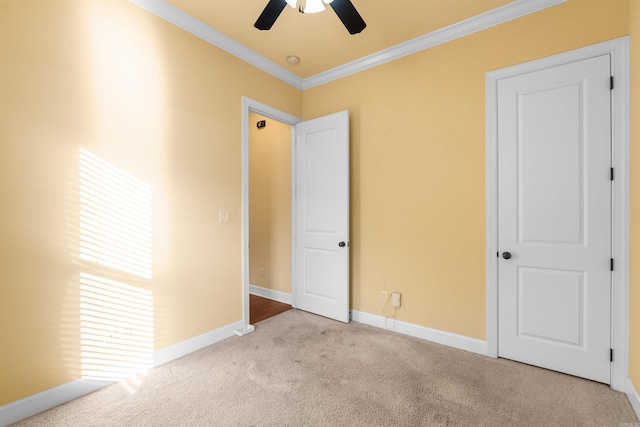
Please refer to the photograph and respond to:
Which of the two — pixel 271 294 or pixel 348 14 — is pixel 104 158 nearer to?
pixel 348 14

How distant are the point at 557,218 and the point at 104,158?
132 inches

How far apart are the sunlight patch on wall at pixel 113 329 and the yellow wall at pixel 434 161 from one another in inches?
80.9

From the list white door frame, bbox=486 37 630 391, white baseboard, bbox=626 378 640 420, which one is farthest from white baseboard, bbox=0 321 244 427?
white door frame, bbox=486 37 630 391

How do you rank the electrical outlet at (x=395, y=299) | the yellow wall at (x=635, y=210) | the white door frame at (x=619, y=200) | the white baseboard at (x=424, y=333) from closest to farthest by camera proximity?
the yellow wall at (x=635, y=210)
the white door frame at (x=619, y=200)
the white baseboard at (x=424, y=333)
the electrical outlet at (x=395, y=299)

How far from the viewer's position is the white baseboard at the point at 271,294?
4.04 m

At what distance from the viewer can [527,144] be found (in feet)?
7.62

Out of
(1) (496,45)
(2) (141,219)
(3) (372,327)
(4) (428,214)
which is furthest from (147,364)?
(1) (496,45)

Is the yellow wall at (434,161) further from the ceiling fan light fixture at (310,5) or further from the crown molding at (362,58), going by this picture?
the ceiling fan light fixture at (310,5)

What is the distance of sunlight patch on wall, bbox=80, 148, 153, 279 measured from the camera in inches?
77.5

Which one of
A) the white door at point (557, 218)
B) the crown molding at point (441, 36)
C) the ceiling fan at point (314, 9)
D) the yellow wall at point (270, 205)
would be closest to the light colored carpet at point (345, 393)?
the white door at point (557, 218)

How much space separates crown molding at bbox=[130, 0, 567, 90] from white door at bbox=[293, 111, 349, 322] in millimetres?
553

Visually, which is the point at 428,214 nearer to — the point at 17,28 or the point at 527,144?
the point at 527,144

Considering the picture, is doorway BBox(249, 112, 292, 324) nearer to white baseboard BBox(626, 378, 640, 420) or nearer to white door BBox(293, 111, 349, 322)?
white door BBox(293, 111, 349, 322)

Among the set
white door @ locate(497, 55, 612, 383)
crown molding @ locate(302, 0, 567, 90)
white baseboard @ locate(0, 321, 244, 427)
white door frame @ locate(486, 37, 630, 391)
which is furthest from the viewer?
crown molding @ locate(302, 0, 567, 90)
